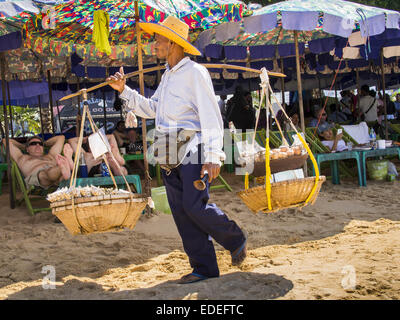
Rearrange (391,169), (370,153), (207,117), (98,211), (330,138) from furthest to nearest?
(330,138)
(391,169)
(370,153)
(98,211)
(207,117)

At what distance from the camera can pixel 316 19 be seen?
21.8ft

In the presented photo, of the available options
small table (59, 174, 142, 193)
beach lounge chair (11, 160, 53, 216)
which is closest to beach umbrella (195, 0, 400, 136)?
small table (59, 174, 142, 193)

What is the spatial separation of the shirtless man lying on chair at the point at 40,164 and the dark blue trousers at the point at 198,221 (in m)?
3.14

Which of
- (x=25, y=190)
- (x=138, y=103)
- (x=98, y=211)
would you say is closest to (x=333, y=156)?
(x=25, y=190)

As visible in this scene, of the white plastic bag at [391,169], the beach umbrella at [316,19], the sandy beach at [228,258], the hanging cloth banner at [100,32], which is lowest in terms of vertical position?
the sandy beach at [228,258]

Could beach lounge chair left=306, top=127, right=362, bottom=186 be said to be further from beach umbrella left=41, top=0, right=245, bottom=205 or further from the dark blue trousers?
the dark blue trousers

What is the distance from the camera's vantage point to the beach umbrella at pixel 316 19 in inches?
260

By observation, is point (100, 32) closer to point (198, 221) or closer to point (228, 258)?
point (228, 258)

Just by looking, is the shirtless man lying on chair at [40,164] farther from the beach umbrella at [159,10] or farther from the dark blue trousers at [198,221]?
the dark blue trousers at [198,221]

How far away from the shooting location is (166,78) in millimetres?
3420

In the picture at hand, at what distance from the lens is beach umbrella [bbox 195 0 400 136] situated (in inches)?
260

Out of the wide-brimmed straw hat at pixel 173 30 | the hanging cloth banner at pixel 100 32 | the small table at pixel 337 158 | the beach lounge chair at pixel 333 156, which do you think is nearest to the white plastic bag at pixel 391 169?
the beach lounge chair at pixel 333 156

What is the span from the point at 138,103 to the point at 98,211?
0.84 m

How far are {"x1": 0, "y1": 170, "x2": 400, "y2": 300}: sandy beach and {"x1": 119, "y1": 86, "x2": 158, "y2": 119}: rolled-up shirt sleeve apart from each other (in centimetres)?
126
